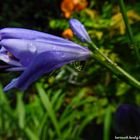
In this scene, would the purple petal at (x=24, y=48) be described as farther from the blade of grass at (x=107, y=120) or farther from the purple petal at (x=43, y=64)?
the blade of grass at (x=107, y=120)

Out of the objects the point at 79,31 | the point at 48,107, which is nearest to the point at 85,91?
the point at 48,107

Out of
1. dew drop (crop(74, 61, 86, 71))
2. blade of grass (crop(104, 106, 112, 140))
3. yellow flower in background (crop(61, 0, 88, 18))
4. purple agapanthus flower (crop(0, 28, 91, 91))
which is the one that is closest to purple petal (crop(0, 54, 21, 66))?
purple agapanthus flower (crop(0, 28, 91, 91))

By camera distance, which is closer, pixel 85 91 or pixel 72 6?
pixel 72 6

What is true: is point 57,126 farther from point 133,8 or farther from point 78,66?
point 78,66

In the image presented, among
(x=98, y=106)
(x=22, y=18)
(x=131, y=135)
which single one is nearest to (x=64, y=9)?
(x=98, y=106)

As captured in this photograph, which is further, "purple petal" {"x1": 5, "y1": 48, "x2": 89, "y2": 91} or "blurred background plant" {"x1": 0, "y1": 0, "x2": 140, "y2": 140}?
"blurred background plant" {"x1": 0, "y1": 0, "x2": 140, "y2": 140}

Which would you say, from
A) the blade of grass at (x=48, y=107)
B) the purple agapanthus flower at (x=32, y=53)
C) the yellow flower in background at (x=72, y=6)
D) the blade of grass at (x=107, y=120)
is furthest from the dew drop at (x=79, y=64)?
the yellow flower in background at (x=72, y=6)

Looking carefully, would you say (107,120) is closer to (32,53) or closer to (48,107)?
(48,107)

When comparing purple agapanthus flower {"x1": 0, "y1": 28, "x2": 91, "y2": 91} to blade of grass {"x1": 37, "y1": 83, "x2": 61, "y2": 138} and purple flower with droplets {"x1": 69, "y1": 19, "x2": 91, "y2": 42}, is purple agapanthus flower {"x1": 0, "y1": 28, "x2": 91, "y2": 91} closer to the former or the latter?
purple flower with droplets {"x1": 69, "y1": 19, "x2": 91, "y2": 42}
